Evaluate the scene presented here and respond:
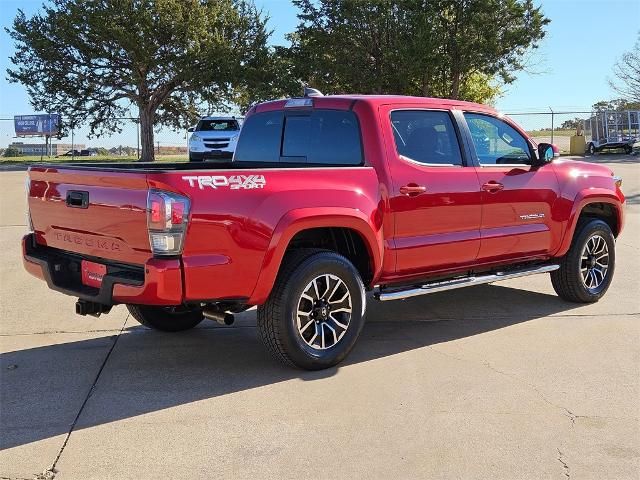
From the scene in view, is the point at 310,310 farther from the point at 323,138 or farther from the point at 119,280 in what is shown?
the point at 323,138

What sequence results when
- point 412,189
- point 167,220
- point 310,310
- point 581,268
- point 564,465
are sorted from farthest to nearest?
point 581,268 → point 412,189 → point 310,310 → point 167,220 → point 564,465

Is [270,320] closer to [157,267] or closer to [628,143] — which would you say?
[157,267]

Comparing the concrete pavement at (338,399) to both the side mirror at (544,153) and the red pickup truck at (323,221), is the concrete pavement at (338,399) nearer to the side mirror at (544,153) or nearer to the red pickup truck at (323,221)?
the red pickup truck at (323,221)

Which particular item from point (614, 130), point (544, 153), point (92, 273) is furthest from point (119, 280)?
point (614, 130)

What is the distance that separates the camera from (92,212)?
422 centimetres

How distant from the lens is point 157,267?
12.5ft

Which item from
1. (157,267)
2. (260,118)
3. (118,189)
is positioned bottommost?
(157,267)

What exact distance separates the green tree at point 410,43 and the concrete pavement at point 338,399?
1082 inches

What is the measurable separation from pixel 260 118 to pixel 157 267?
2421 millimetres

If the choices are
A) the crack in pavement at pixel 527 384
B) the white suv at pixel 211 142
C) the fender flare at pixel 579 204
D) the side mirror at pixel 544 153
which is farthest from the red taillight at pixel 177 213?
the white suv at pixel 211 142

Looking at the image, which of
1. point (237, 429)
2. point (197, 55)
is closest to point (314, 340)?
point (237, 429)

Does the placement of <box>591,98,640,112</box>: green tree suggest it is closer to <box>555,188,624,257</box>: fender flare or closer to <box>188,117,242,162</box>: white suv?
<box>188,117,242,162</box>: white suv

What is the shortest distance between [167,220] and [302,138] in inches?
76.8

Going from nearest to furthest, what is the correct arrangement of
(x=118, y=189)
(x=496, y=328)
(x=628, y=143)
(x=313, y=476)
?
(x=313, y=476) → (x=118, y=189) → (x=496, y=328) → (x=628, y=143)
